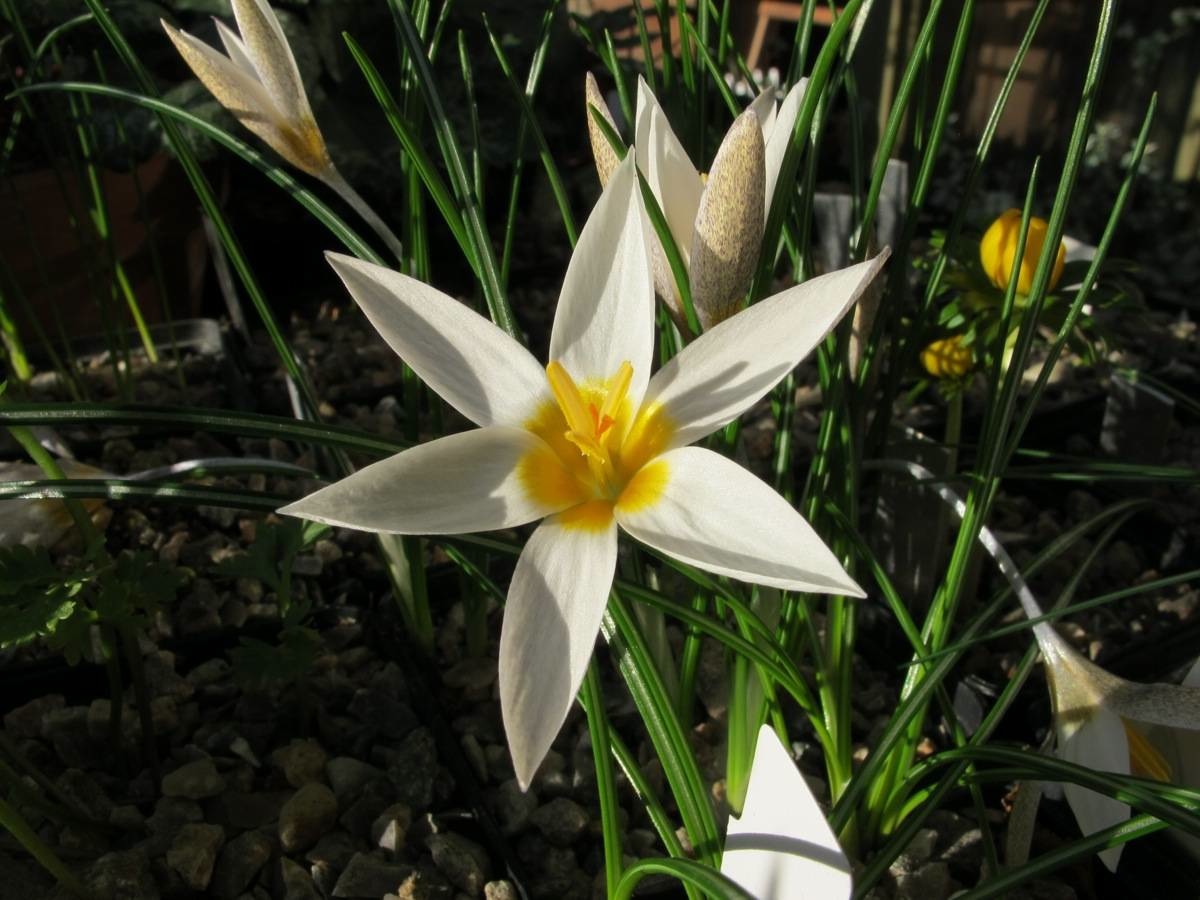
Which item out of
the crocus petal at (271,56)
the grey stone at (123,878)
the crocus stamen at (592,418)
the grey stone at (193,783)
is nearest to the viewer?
the crocus stamen at (592,418)

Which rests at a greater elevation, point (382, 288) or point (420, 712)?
point (382, 288)

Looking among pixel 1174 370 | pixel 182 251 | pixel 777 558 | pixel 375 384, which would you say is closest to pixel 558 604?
pixel 777 558

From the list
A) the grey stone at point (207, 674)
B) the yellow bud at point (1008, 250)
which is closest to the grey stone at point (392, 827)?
the grey stone at point (207, 674)

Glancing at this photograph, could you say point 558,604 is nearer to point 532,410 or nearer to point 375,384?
point 532,410

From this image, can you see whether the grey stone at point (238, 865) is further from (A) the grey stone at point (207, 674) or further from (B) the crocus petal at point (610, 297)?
(B) the crocus petal at point (610, 297)

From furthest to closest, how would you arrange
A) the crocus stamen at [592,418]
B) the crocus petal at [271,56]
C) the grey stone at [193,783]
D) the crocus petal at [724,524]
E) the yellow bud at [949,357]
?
the yellow bud at [949,357], the grey stone at [193,783], the crocus petal at [271,56], the crocus stamen at [592,418], the crocus petal at [724,524]

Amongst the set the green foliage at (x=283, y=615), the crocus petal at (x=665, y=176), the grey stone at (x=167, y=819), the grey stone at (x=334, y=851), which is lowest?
the grey stone at (x=334, y=851)

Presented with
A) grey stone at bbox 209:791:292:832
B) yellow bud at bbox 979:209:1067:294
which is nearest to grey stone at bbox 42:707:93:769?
grey stone at bbox 209:791:292:832
